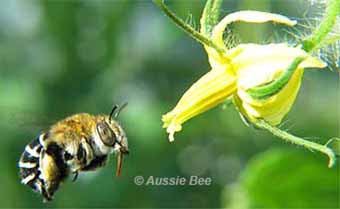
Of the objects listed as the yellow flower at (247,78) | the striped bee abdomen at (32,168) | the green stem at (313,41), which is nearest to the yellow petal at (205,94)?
the yellow flower at (247,78)

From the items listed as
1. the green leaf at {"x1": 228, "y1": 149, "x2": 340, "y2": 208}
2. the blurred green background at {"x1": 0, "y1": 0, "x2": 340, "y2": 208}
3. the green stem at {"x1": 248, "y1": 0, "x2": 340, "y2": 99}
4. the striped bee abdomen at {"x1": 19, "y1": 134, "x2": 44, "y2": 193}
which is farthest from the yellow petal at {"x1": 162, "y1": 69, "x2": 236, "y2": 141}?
the blurred green background at {"x1": 0, "y1": 0, "x2": 340, "y2": 208}

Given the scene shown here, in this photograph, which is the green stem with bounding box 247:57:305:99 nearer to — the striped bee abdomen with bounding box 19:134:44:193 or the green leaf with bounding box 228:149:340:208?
the striped bee abdomen with bounding box 19:134:44:193

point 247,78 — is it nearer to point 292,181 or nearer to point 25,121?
point 25,121

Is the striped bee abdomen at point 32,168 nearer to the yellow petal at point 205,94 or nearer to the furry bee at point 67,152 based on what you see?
the furry bee at point 67,152

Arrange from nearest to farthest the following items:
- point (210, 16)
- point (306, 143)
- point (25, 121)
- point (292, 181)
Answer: point (306, 143) → point (210, 16) → point (25, 121) → point (292, 181)

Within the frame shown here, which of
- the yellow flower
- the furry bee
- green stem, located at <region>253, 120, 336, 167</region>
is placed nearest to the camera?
green stem, located at <region>253, 120, 336, 167</region>

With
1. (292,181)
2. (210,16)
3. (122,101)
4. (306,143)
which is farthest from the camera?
(122,101)

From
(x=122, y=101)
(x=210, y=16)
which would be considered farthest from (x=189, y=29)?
(x=122, y=101)
